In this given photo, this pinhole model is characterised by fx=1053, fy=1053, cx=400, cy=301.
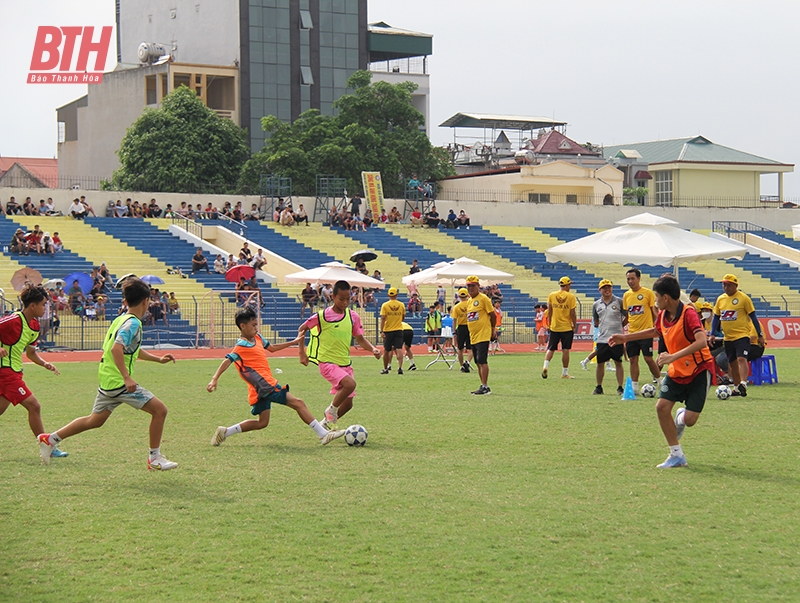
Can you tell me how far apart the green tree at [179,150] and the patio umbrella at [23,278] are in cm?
2521

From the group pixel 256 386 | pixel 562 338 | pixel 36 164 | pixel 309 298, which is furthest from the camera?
pixel 36 164

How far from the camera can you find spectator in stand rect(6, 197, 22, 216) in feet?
125

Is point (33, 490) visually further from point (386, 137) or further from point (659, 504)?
point (386, 137)

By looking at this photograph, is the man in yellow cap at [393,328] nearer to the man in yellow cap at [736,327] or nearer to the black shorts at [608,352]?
the black shorts at [608,352]

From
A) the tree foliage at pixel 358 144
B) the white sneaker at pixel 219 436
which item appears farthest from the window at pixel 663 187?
the white sneaker at pixel 219 436

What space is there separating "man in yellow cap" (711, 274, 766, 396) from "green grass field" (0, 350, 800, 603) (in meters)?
2.88

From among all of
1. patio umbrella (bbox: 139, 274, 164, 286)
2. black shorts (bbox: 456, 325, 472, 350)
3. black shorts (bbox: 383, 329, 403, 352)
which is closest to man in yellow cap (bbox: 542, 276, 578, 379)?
black shorts (bbox: 456, 325, 472, 350)

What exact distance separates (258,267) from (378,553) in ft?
97.1

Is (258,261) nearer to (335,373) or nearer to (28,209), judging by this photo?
(28,209)

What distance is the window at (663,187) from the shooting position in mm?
65500

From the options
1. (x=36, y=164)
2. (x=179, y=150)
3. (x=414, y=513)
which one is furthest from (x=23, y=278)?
(x=36, y=164)

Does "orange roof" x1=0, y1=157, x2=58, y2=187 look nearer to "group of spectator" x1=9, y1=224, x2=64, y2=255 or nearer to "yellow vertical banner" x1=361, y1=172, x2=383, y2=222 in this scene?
"yellow vertical banner" x1=361, y1=172, x2=383, y2=222

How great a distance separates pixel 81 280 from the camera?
3000cm

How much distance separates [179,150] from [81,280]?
83.4ft
